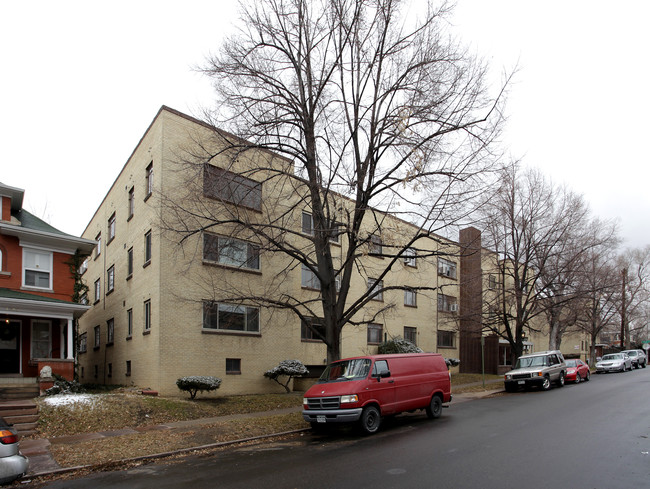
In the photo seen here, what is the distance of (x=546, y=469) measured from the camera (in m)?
7.37

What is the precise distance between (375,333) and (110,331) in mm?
14406

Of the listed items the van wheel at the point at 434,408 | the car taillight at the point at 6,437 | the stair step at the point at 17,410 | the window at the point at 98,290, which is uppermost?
the window at the point at 98,290

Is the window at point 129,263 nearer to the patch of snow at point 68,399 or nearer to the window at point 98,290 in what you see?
the window at point 98,290

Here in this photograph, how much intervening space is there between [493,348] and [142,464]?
3259cm

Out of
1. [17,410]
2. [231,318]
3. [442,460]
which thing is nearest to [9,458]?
[442,460]

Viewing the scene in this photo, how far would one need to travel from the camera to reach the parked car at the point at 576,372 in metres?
25.2

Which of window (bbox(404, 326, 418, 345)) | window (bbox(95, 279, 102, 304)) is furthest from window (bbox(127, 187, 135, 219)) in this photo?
window (bbox(404, 326, 418, 345))

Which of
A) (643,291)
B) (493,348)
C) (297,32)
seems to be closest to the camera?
(297,32)

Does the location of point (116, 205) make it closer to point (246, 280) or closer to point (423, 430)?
point (246, 280)

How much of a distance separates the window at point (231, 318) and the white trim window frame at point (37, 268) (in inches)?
285

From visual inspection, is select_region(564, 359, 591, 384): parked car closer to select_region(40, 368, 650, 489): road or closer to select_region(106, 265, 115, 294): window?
select_region(40, 368, 650, 489): road

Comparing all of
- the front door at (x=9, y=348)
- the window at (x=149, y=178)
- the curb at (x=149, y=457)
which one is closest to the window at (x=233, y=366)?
the window at (x=149, y=178)

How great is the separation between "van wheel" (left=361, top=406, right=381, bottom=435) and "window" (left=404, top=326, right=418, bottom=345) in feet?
64.0

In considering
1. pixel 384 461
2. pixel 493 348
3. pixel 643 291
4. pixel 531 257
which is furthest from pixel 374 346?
pixel 643 291
